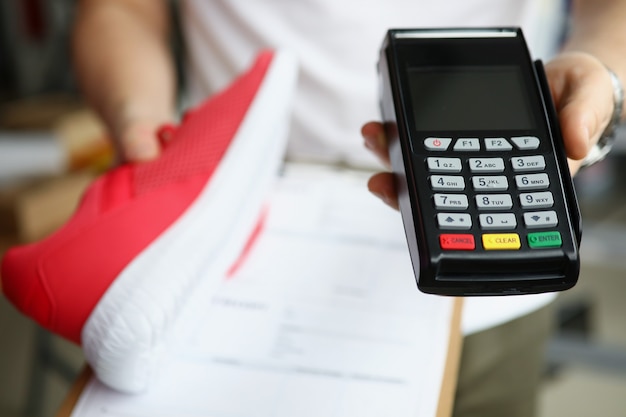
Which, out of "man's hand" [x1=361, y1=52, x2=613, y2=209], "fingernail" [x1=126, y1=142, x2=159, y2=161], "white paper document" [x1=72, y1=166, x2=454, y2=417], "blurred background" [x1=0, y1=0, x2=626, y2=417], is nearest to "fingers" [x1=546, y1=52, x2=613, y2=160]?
"man's hand" [x1=361, y1=52, x2=613, y2=209]

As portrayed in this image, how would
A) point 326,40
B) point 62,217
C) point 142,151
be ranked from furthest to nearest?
1. point 62,217
2. point 326,40
3. point 142,151

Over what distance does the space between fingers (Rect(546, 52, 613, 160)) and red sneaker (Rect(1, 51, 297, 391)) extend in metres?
0.16

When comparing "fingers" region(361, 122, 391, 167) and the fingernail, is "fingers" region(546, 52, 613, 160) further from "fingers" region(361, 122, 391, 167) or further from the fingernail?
the fingernail

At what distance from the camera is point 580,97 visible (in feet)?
1.16

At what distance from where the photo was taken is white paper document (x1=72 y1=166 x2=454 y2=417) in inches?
13.3

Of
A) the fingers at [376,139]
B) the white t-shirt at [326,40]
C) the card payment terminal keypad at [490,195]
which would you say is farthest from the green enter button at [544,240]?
the white t-shirt at [326,40]

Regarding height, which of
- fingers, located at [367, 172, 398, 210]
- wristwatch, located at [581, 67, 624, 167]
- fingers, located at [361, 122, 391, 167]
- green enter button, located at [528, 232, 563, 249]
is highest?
wristwatch, located at [581, 67, 624, 167]

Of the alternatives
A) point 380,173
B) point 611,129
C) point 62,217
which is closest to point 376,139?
point 380,173

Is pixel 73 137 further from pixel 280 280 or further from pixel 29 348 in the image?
pixel 280 280

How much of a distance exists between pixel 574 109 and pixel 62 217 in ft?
→ 2.07

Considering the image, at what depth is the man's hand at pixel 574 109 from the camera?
338mm

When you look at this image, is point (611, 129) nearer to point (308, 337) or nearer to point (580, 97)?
point (580, 97)

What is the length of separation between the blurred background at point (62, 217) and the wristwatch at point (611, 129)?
588 millimetres

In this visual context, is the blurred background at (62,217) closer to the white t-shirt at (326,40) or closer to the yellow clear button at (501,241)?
the white t-shirt at (326,40)
